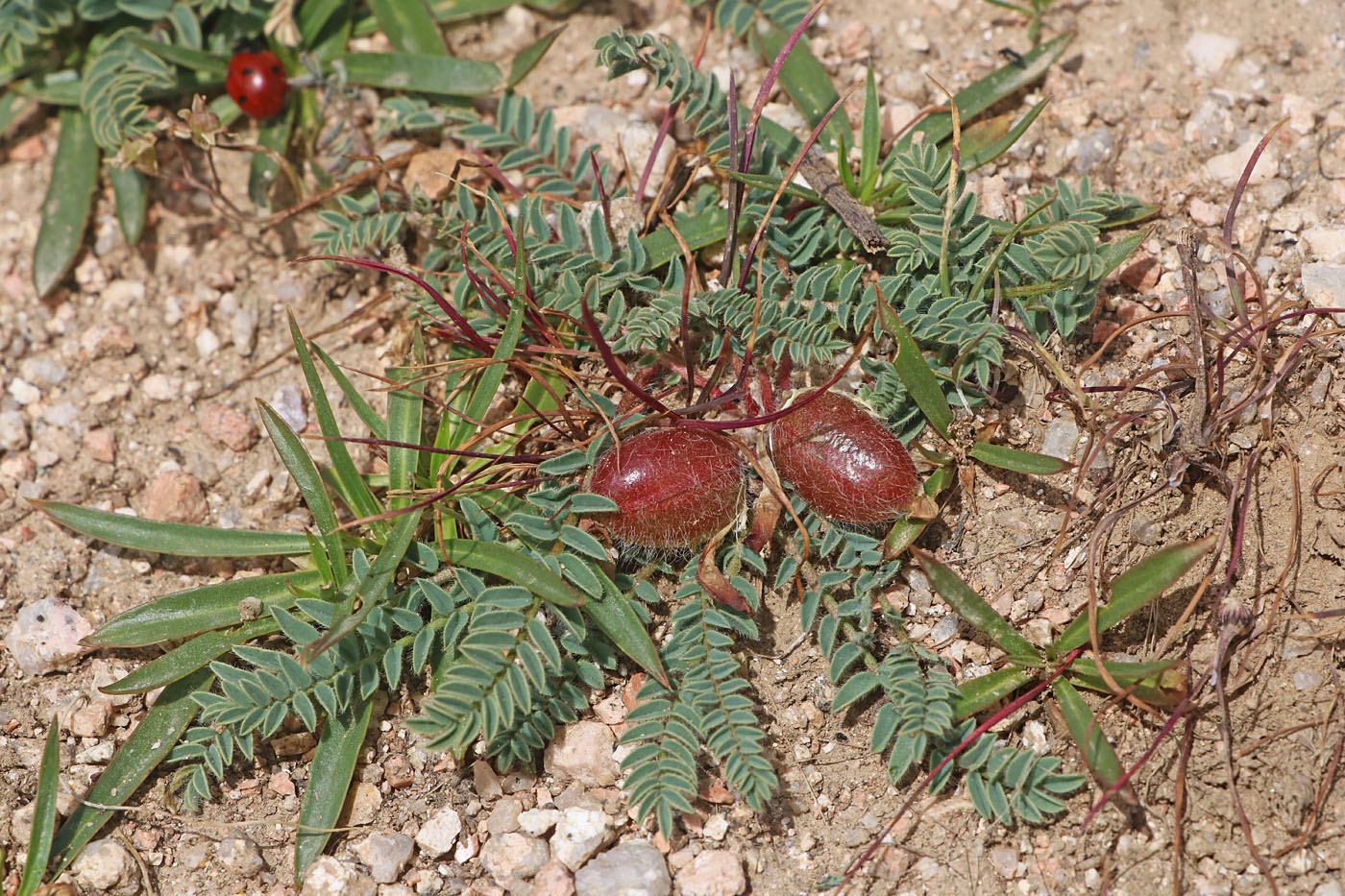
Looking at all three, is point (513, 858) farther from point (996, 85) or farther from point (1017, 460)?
point (996, 85)

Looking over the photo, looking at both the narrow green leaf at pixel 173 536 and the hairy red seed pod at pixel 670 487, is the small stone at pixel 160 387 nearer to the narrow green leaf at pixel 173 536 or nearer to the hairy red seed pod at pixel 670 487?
the narrow green leaf at pixel 173 536

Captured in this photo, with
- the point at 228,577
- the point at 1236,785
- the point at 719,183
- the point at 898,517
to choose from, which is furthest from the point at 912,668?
the point at 228,577

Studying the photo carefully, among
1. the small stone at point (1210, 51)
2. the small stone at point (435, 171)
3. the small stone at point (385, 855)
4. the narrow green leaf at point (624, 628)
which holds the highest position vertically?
the small stone at point (1210, 51)

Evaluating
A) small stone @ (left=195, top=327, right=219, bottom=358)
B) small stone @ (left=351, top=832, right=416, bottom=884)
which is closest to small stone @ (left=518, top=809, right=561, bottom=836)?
small stone @ (left=351, top=832, right=416, bottom=884)

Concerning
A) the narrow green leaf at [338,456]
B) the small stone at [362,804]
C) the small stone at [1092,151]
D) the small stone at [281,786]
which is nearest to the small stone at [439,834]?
the small stone at [362,804]

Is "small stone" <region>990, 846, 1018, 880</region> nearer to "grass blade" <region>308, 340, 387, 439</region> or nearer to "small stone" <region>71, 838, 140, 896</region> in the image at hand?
"grass blade" <region>308, 340, 387, 439</region>

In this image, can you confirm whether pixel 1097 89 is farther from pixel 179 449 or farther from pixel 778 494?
pixel 179 449

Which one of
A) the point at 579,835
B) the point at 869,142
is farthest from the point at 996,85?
the point at 579,835
